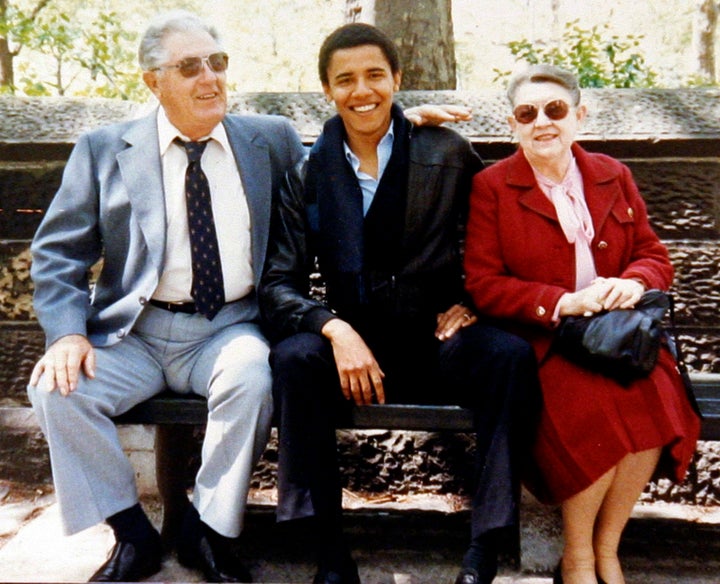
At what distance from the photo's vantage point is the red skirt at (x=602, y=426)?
2494 millimetres

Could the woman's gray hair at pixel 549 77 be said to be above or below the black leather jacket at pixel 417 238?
above

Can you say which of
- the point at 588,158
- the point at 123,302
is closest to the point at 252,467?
the point at 123,302

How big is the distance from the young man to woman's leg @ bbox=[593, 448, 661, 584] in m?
0.49

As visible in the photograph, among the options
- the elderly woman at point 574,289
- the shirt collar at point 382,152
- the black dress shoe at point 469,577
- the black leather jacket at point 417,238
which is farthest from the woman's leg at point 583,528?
the shirt collar at point 382,152

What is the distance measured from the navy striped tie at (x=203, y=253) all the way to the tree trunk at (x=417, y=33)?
→ 1.54m

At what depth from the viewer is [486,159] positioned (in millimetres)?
3541

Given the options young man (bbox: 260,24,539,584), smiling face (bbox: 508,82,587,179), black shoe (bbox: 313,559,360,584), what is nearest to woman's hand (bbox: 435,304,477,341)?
young man (bbox: 260,24,539,584)

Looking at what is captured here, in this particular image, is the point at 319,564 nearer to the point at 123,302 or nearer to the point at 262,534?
the point at 262,534

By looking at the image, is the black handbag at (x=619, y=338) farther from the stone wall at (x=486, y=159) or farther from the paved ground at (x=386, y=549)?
the stone wall at (x=486, y=159)

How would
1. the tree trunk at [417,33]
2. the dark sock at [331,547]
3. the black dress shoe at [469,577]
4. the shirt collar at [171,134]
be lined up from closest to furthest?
the black dress shoe at [469,577] < the dark sock at [331,547] < the shirt collar at [171,134] < the tree trunk at [417,33]

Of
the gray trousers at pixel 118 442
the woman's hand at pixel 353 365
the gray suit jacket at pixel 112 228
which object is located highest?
the gray suit jacket at pixel 112 228

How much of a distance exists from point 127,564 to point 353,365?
1.01m

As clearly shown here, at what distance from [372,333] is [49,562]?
1437mm

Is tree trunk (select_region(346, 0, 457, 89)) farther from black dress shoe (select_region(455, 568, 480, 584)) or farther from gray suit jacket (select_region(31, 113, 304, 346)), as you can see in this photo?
black dress shoe (select_region(455, 568, 480, 584))
